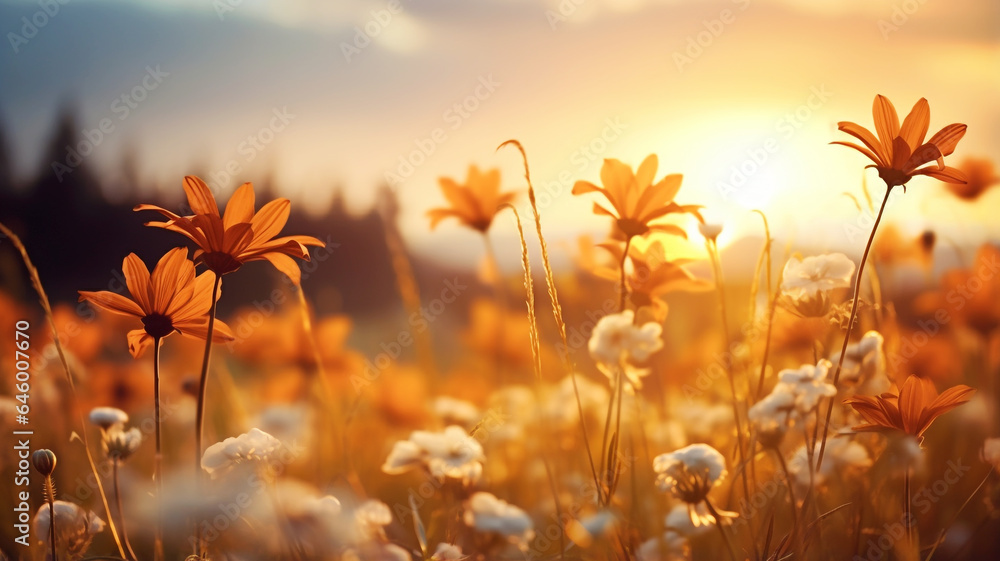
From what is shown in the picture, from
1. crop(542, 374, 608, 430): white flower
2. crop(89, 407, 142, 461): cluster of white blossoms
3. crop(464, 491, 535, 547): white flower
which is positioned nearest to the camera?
crop(464, 491, 535, 547): white flower

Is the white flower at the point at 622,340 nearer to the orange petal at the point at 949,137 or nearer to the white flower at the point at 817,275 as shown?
the white flower at the point at 817,275

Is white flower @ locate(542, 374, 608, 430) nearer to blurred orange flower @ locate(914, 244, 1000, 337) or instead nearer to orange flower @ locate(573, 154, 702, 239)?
orange flower @ locate(573, 154, 702, 239)

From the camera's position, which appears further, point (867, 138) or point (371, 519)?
point (867, 138)

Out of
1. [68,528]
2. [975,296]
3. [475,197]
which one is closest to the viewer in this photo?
[68,528]

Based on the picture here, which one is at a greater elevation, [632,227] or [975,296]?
[632,227]

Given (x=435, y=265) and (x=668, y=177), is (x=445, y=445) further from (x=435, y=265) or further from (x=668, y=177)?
(x=435, y=265)

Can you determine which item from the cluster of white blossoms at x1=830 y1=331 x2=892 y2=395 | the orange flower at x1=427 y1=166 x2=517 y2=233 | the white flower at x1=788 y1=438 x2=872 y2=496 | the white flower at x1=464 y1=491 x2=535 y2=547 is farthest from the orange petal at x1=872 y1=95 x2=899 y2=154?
the white flower at x1=464 y1=491 x2=535 y2=547

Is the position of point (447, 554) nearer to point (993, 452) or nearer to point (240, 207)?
point (240, 207)

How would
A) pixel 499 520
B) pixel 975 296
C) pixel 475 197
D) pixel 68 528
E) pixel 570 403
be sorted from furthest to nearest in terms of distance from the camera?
pixel 975 296 < pixel 570 403 < pixel 475 197 < pixel 68 528 < pixel 499 520

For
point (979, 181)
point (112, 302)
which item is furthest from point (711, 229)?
point (979, 181)
